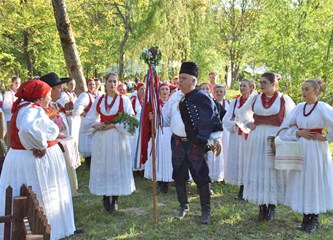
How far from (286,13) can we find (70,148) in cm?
696

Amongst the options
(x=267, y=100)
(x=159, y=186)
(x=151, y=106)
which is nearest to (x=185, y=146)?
(x=151, y=106)

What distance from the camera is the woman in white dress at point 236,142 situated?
6.63 metres

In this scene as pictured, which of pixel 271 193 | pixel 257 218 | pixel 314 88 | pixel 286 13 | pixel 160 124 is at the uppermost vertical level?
pixel 286 13

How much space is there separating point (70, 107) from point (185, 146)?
394 cm

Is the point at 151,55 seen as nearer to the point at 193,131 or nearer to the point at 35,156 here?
the point at 193,131

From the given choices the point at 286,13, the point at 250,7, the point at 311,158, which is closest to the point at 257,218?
the point at 311,158

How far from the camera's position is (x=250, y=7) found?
3281 cm

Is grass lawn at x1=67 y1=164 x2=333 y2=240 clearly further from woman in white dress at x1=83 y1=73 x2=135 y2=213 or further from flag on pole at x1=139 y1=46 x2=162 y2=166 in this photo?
flag on pole at x1=139 y1=46 x2=162 y2=166

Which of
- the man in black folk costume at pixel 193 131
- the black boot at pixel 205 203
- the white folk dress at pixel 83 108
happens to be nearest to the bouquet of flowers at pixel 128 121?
the man in black folk costume at pixel 193 131

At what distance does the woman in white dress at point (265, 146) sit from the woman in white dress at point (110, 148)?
1772mm

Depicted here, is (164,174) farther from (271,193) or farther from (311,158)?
(311,158)

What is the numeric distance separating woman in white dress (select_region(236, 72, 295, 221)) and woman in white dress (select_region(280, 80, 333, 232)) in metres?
0.30

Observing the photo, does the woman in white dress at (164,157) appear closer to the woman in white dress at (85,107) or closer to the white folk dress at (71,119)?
the woman in white dress at (85,107)

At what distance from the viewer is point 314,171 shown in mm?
5000
